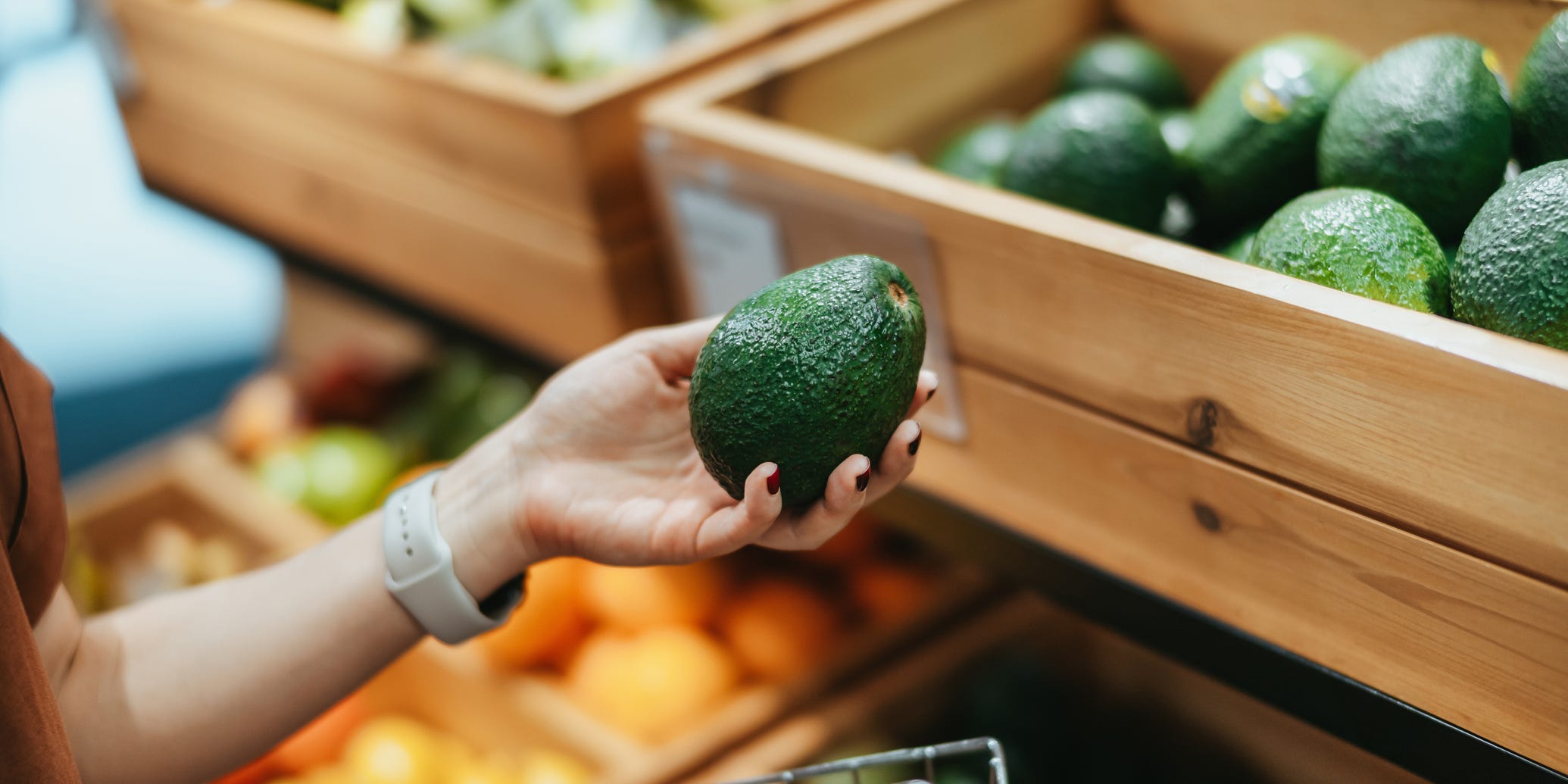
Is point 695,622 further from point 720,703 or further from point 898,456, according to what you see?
point 898,456

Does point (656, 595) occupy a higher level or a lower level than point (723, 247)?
lower

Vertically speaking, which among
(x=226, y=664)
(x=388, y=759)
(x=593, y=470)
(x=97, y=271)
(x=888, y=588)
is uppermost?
(x=593, y=470)

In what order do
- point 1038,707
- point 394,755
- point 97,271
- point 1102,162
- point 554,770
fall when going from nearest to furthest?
point 1102,162
point 1038,707
point 554,770
point 394,755
point 97,271

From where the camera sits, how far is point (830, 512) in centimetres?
73

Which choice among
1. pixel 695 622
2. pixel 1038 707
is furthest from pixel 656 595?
pixel 1038 707

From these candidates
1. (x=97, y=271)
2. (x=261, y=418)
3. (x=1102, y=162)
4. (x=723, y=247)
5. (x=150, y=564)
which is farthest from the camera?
(x=97, y=271)

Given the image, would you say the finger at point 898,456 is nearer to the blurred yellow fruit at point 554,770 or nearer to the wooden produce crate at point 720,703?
the wooden produce crate at point 720,703

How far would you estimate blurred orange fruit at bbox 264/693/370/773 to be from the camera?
168cm

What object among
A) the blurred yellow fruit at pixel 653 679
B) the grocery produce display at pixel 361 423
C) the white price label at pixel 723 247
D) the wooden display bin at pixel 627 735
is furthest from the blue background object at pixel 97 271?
the white price label at pixel 723 247

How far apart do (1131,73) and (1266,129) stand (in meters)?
0.31

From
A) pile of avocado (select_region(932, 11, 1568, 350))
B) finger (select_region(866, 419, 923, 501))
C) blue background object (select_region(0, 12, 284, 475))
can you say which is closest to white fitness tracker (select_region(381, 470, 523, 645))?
finger (select_region(866, 419, 923, 501))

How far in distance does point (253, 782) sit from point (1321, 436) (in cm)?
157

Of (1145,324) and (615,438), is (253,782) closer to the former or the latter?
(615,438)

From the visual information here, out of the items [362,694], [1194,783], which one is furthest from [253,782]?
[1194,783]
